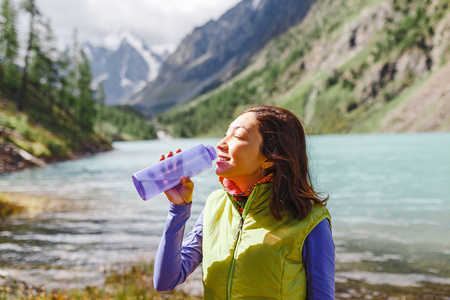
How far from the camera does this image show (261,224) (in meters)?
2.28

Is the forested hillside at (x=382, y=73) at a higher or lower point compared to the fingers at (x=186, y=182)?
higher

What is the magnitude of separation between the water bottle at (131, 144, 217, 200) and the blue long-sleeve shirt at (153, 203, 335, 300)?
0.92 ft

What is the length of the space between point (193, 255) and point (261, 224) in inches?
29.9

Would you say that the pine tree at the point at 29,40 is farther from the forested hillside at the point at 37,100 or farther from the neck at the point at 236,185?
the neck at the point at 236,185

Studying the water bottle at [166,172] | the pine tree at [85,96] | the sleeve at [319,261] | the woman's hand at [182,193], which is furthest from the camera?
the pine tree at [85,96]

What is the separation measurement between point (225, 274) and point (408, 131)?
455ft

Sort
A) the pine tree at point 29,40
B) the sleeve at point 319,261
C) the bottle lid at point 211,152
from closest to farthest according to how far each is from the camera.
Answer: the sleeve at point 319,261
the bottle lid at point 211,152
the pine tree at point 29,40

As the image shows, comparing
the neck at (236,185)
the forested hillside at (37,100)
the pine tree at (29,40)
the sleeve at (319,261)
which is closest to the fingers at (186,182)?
the neck at (236,185)

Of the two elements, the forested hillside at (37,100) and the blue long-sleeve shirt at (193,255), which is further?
the forested hillside at (37,100)

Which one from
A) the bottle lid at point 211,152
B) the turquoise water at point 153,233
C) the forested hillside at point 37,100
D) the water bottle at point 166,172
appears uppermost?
the forested hillside at point 37,100

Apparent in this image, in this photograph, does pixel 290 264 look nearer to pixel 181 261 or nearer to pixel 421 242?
pixel 181 261

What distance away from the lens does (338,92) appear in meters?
171

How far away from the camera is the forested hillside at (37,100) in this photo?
115 feet

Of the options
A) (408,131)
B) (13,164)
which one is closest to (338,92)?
(408,131)
